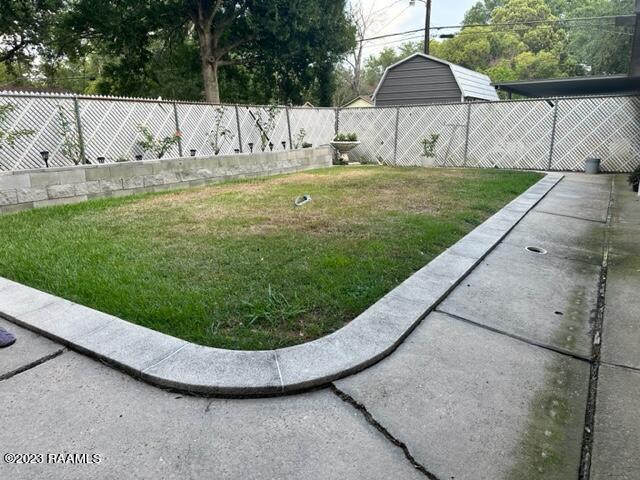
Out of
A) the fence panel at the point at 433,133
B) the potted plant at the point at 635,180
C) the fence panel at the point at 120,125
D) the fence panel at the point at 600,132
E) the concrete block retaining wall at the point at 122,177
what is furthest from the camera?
the fence panel at the point at 433,133

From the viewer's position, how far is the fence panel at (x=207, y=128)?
7.70 m

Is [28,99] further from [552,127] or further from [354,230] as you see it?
[552,127]

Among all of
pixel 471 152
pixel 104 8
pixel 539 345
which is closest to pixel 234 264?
pixel 539 345

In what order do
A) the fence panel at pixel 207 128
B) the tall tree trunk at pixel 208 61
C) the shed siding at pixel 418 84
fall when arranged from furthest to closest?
the shed siding at pixel 418 84, the tall tree trunk at pixel 208 61, the fence panel at pixel 207 128

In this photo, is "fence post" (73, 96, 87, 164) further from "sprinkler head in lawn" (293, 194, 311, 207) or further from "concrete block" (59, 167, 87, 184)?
"sprinkler head in lawn" (293, 194, 311, 207)

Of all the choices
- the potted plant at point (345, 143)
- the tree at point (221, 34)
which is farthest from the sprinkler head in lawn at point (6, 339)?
the tree at point (221, 34)

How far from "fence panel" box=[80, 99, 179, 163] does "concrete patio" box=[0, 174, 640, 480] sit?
16.1ft

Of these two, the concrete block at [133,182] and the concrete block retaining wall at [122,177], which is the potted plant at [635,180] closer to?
the concrete block retaining wall at [122,177]

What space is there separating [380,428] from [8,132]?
6.18 m

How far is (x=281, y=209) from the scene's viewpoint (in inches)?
199

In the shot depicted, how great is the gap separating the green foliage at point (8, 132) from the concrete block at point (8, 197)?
0.81 m

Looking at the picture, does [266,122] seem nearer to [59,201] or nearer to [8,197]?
[59,201]

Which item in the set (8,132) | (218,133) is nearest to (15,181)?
(8,132)

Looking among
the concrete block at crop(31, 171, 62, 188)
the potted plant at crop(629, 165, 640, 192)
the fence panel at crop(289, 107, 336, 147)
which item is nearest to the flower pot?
the fence panel at crop(289, 107, 336, 147)
